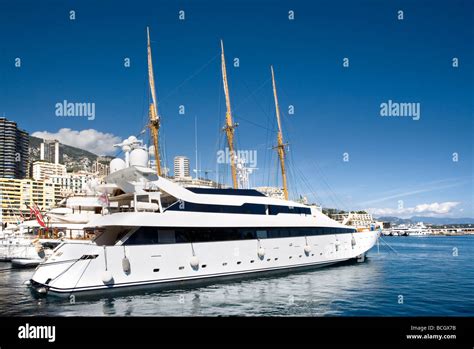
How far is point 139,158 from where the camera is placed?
19.7 metres

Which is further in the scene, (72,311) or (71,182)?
(71,182)

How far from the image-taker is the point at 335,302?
1702 centimetres

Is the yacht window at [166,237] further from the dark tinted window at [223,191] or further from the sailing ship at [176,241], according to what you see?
the dark tinted window at [223,191]

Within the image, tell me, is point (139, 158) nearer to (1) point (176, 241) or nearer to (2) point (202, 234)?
(1) point (176, 241)

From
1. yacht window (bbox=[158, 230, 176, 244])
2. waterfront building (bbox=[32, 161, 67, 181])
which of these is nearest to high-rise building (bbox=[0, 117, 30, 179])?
waterfront building (bbox=[32, 161, 67, 181])
